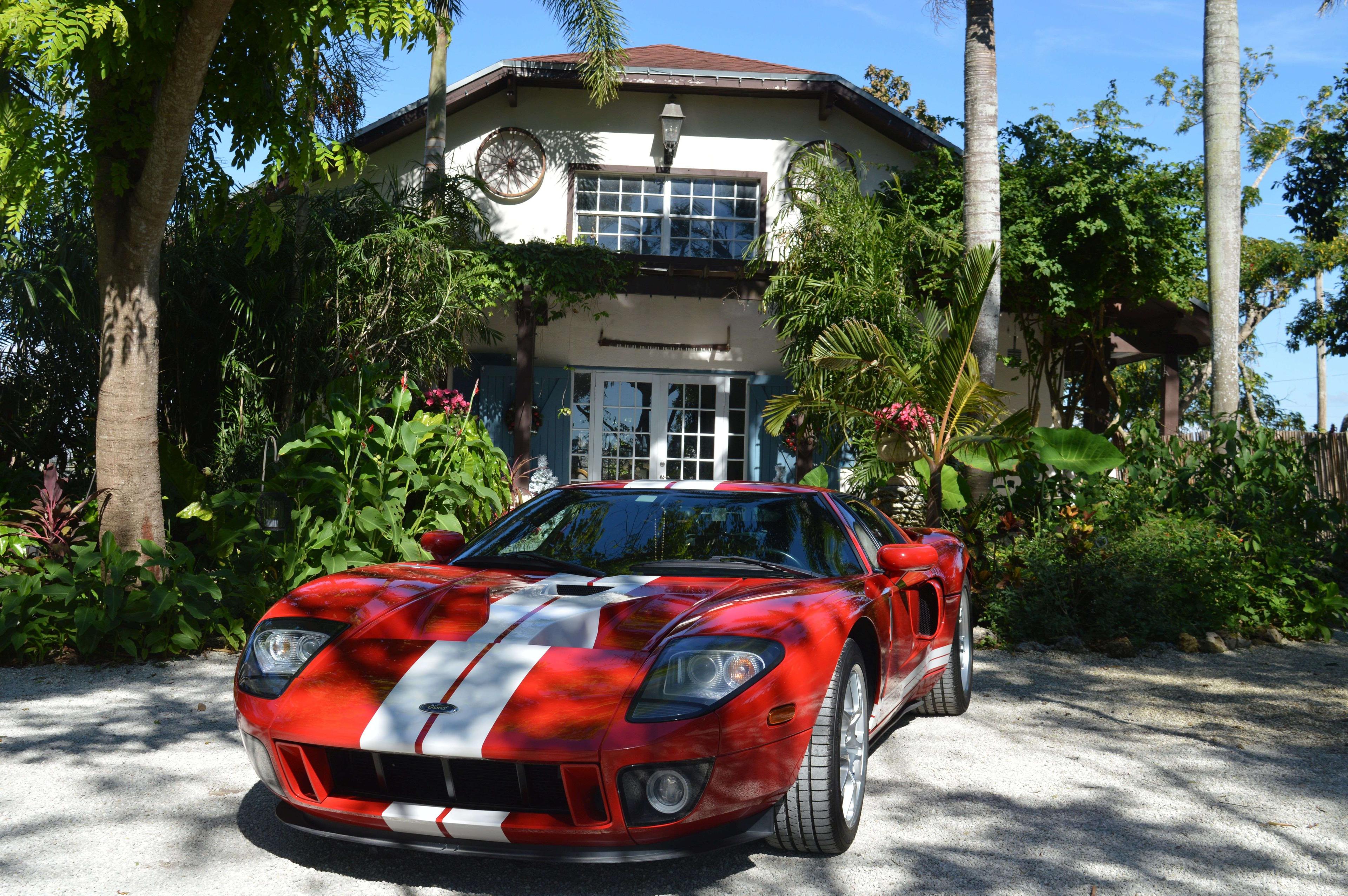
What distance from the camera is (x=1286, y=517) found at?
8469 mm

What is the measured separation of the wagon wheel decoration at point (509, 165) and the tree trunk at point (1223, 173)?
786 cm

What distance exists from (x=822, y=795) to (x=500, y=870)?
100 centimetres

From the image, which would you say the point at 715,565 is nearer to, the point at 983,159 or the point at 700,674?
the point at 700,674

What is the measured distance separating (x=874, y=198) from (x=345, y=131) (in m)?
7.93

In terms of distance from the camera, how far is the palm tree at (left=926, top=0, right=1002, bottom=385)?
9.12 metres

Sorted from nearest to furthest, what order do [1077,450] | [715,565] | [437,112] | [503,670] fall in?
[503,670] → [715,565] → [1077,450] → [437,112]

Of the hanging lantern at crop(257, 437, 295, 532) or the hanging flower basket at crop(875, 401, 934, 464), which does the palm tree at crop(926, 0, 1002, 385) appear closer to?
the hanging flower basket at crop(875, 401, 934, 464)

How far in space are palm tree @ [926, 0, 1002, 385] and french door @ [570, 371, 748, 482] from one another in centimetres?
459

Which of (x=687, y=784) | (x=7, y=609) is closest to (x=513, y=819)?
(x=687, y=784)

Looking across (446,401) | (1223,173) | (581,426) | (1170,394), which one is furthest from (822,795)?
(1170,394)

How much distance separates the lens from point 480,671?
291 centimetres

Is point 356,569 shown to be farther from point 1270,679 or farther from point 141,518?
point 1270,679

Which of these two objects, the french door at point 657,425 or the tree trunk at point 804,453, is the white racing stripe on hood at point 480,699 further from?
the french door at point 657,425

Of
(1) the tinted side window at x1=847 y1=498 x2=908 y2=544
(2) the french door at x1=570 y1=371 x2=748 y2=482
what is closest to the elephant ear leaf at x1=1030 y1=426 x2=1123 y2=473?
(1) the tinted side window at x1=847 y1=498 x2=908 y2=544
